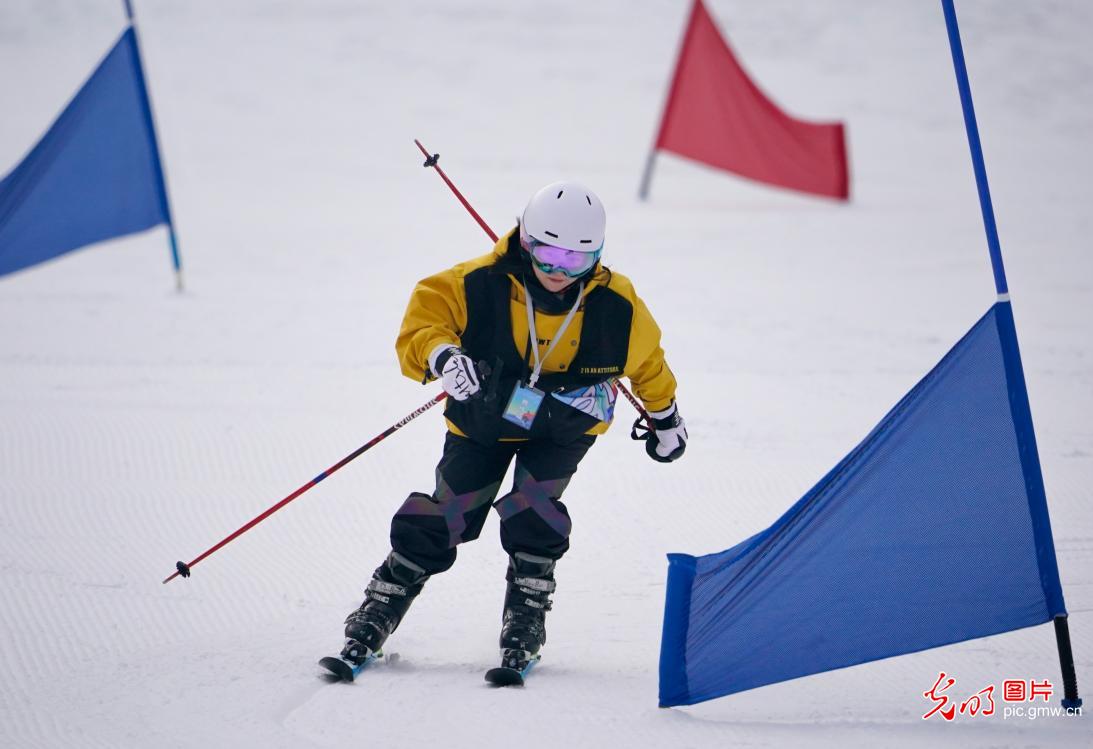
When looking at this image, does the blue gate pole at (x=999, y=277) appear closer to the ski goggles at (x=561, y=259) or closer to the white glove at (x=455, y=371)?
the ski goggles at (x=561, y=259)

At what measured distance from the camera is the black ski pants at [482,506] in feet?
11.2

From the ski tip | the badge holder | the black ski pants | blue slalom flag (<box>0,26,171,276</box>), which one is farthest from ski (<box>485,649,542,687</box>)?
blue slalom flag (<box>0,26,171,276</box>)

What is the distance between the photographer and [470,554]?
14.2 feet

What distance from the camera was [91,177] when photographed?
24.3 ft

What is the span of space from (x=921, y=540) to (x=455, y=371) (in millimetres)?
1242

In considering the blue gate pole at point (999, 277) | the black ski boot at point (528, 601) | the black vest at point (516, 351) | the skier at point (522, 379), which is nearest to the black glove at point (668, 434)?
the skier at point (522, 379)

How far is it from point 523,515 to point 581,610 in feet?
2.00

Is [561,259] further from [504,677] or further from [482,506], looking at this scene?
[504,677]

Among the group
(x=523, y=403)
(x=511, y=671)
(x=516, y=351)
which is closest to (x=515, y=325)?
(x=516, y=351)

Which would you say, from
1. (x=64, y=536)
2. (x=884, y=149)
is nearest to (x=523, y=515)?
(x=64, y=536)

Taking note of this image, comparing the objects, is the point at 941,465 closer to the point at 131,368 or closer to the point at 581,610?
the point at 581,610

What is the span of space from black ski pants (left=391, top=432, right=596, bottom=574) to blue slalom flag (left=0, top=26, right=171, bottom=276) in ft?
15.1

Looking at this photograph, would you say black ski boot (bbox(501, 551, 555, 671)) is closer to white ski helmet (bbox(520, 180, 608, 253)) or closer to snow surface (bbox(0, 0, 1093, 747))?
snow surface (bbox(0, 0, 1093, 747))

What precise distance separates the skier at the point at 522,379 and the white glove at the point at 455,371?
45mm
